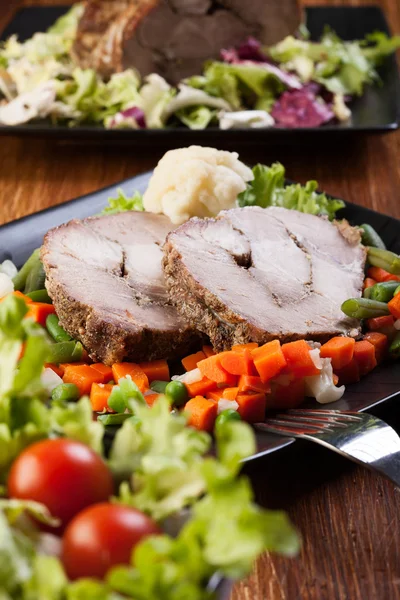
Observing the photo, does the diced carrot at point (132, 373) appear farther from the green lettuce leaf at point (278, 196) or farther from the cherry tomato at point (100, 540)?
A: the cherry tomato at point (100, 540)

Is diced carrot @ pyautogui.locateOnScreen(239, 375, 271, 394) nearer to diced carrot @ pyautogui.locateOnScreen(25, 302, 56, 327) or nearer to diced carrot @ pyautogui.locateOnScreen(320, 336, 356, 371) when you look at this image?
diced carrot @ pyautogui.locateOnScreen(320, 336, 356, 371)

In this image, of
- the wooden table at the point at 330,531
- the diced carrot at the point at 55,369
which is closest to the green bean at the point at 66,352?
the diced carrot at the point at 55,369

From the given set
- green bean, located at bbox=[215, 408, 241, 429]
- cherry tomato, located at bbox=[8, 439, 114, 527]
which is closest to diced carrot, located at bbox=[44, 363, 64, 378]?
green bean, located at bbox=[215, 408, 241, 429]

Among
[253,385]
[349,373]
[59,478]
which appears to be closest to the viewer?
[59,478]

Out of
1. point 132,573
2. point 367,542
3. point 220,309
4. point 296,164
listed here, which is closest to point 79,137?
point 296,164

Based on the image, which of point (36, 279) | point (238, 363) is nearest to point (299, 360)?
point (238, 363)

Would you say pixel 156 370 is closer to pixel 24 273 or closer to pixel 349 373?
pixel 349 373
